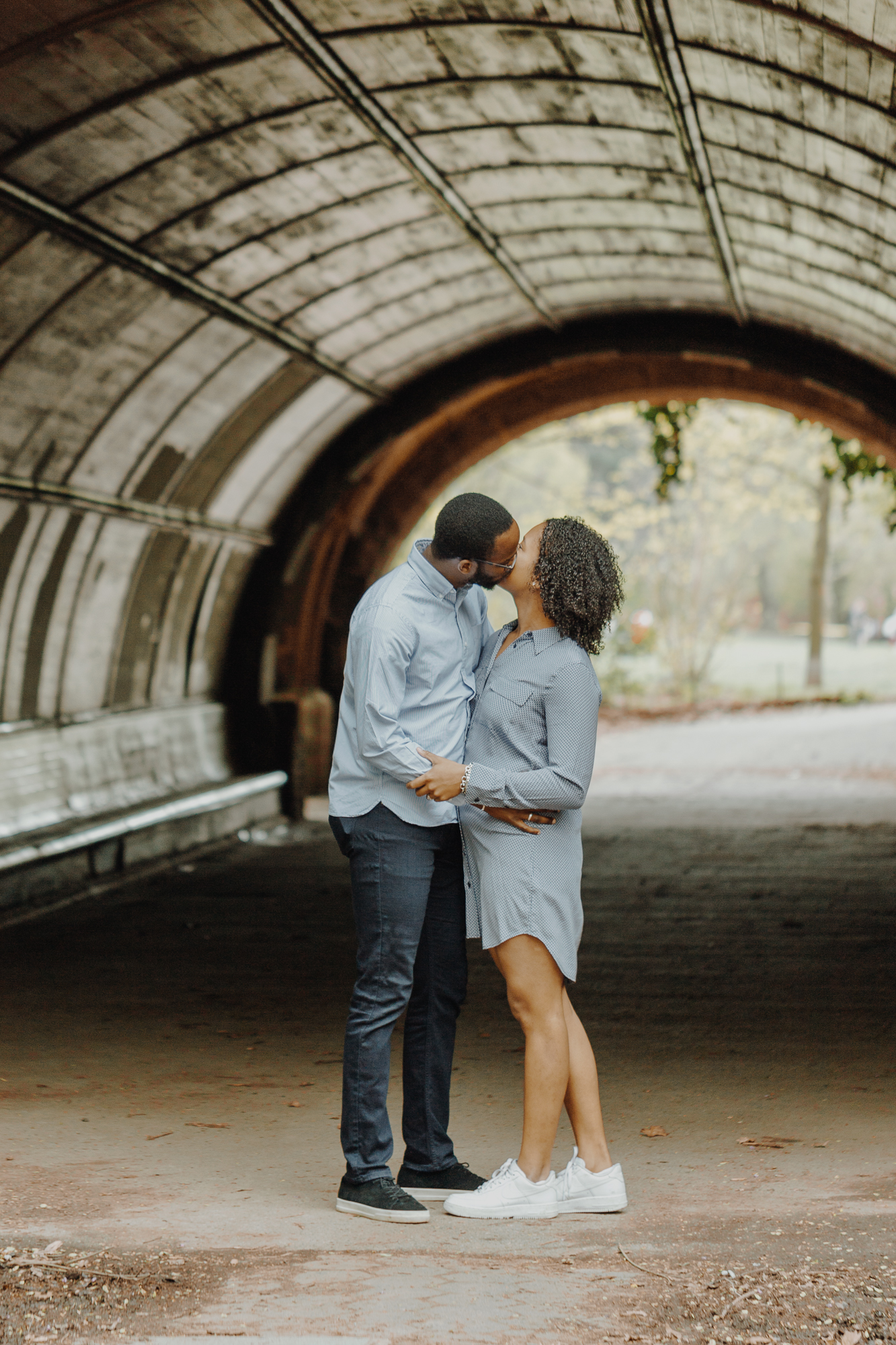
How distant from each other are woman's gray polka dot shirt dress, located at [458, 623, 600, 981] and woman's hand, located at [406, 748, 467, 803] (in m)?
0.05

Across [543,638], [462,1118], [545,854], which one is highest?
[543,638]

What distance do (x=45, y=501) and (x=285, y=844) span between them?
3712 mm

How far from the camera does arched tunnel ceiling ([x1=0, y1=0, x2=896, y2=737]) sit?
6.55 metres

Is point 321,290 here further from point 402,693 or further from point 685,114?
point 402,693

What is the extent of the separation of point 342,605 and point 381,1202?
10629mm

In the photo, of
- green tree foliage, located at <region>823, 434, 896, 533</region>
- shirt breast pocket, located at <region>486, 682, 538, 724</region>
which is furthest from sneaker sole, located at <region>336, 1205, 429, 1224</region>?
green tree foliage, located at <region>823, 434, 896, 533</region>

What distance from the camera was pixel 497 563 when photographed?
4148mm

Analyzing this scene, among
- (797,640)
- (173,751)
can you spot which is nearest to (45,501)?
(173,751)

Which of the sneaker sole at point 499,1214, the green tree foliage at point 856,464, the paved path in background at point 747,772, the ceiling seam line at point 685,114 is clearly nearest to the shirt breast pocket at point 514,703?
the sneaker sole at point 499,1214

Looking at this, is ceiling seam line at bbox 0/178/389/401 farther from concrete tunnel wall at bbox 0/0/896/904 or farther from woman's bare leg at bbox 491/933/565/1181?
woman's bare leg at bbox 491/933/565/1181

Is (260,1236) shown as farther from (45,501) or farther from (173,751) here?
(173,751)

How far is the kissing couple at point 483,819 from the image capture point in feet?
13.3

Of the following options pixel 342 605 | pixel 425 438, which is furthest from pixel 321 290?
pixel 342 605

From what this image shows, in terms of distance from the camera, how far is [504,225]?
9992 millimetres
